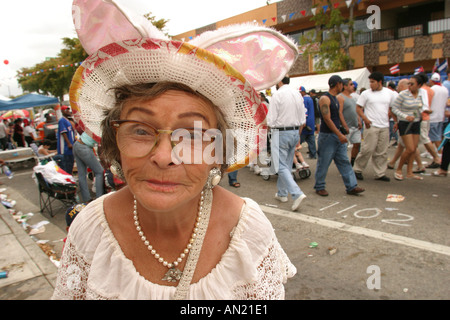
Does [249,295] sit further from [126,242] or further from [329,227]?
[329,227]

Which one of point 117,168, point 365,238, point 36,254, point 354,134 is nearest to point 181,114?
point 117,168

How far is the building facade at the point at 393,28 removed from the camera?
20.1 metres

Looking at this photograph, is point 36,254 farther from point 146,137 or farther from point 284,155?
point 284,155

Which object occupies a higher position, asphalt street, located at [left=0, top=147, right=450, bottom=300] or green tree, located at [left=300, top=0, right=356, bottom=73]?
green tree, located at [left=300, top=0, right=356, bottom=73]

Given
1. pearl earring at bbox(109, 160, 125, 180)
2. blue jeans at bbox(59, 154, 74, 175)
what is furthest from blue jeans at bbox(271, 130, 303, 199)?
blue jeans at bbox(59, 154, 74, 175)

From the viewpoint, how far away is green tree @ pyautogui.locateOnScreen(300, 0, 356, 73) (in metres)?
20.1

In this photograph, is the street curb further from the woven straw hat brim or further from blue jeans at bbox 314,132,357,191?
blue jeans at bbox 314,132,357,191

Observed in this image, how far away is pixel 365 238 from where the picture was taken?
3.88m

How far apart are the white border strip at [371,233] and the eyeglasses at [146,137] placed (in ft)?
11.2

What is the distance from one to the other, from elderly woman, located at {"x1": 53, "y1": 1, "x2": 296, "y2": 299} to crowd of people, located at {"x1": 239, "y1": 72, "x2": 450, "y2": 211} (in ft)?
12.1

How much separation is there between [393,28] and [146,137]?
26.1 metres

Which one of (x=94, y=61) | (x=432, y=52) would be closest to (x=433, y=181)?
(x=94, y=61)

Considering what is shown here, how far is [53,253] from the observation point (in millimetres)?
4117

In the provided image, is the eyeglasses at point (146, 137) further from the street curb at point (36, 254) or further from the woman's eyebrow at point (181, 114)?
the street curb at point (36, 254)
